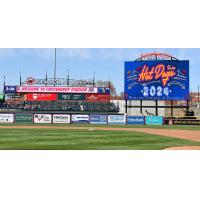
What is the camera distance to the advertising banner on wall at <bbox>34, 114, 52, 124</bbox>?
41.1 metres

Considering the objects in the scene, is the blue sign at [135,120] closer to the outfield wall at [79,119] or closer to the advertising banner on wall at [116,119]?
the outfield wall at [79,119]

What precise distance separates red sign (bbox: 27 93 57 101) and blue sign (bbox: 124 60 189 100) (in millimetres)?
20988

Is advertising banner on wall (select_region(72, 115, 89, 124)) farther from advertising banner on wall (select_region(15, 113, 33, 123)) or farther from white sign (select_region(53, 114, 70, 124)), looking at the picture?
advertising banner on wall (select_region(15, 113, 33, 123))

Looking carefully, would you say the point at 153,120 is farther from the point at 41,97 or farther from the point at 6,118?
the point at 41,97

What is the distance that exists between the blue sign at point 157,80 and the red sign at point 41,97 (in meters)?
21.0

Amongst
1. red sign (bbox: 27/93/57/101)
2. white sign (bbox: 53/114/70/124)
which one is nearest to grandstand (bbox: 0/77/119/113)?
red sign (bbox: 27/93/57/101)

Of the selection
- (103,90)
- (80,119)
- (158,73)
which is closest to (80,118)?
(80,119)

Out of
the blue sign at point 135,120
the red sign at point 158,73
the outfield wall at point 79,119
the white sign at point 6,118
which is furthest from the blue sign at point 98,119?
the white sign at point 6,118

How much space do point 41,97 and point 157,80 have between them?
83.4 feet

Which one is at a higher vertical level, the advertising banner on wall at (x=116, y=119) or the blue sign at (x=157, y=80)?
the blue sign at (x=157, y=80)

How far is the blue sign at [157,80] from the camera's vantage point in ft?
135
